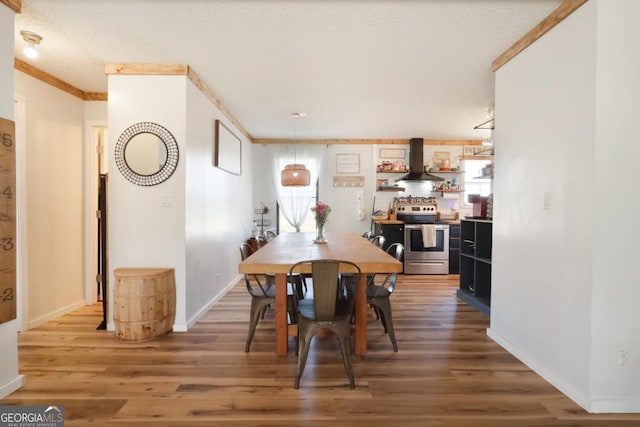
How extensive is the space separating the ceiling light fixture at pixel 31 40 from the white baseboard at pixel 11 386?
2.35 meters

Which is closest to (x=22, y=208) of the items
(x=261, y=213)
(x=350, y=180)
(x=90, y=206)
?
(x=90, y=206)

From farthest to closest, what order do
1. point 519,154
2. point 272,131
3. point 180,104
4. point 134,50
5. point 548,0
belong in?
point 272,131
point 180,104
point 134,50
point 519,154
point 548,0

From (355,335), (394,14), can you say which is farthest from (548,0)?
(355,335)

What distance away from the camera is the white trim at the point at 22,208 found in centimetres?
292

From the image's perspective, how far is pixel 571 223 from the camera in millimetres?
1955

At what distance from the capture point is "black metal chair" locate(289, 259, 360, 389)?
1.99 meters

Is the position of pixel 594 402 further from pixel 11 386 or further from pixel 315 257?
pixel 11 386

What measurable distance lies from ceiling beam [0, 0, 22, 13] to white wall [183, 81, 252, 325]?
121cm

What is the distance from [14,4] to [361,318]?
3143 mm

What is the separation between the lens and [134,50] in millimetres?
2684

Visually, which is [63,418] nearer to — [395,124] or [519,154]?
[519,154]

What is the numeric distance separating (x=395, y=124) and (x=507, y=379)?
3.86 metres

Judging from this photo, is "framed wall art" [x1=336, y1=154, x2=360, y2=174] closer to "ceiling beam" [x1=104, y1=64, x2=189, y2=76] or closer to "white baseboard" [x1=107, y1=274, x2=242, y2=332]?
"white baseboard" [x1=107, y1=274, x2=242, y2=332]

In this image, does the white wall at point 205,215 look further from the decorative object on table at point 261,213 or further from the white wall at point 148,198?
the decorative object on table at point 261,213
